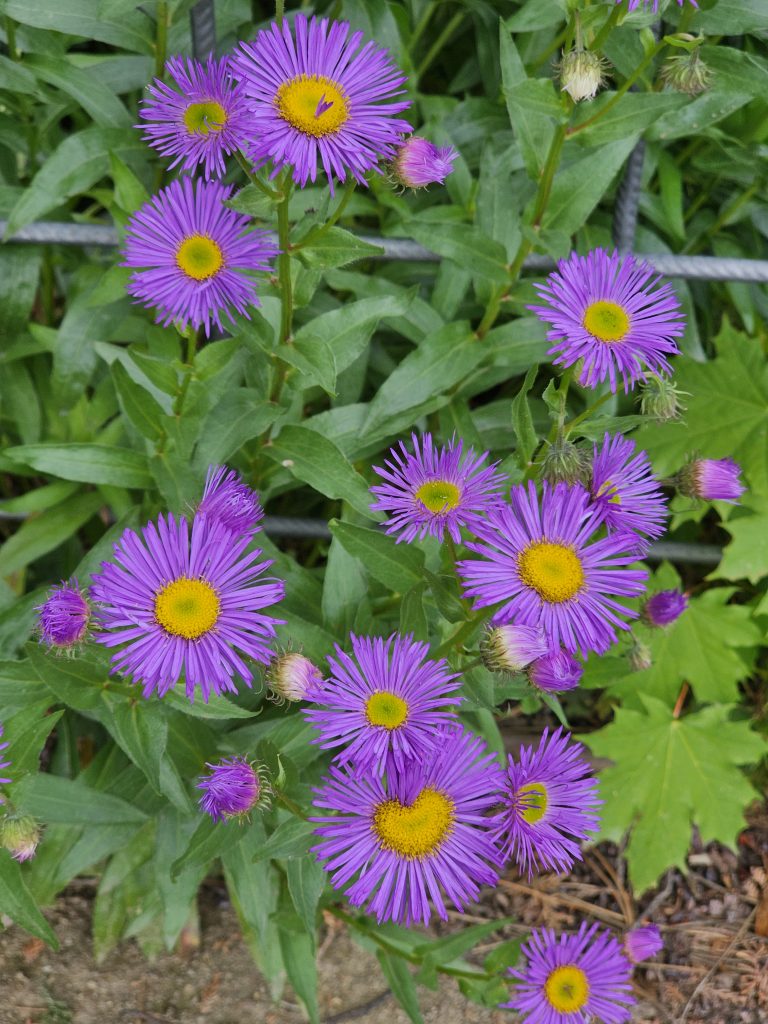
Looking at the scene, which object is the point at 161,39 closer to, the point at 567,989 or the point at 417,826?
the point at 417,826

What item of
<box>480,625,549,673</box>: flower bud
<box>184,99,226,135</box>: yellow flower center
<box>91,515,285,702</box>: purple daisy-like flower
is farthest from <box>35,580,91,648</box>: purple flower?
<box>184,99,226,135</box>: yellow flower center

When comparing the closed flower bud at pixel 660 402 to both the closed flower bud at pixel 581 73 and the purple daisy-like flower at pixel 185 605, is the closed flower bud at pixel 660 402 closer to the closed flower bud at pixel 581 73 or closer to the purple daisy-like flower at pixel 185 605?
the closed flower bud at pixel 581 73

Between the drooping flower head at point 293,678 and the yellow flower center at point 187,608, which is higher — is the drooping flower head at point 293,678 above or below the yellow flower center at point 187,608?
below

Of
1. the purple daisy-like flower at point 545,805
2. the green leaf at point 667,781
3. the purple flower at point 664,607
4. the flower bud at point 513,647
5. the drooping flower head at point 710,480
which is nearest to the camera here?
the flower bud at point 513,647

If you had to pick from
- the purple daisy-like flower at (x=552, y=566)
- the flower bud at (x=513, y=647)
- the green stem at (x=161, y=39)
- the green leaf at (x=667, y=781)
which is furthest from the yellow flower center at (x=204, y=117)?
the green leaf at (x=667, y=781)

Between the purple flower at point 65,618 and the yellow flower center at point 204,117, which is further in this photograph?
the yellow flower center at point 204,117

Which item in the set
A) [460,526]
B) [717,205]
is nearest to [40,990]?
[460,526]

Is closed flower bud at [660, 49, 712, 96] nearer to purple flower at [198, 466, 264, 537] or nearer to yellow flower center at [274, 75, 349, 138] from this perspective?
yellow flower center at [274, 75, 349, 138]
